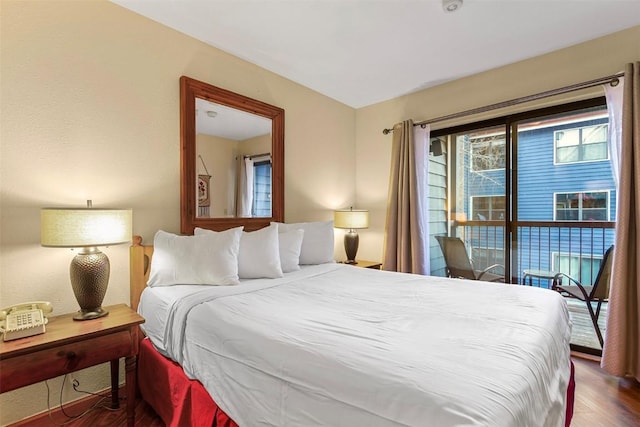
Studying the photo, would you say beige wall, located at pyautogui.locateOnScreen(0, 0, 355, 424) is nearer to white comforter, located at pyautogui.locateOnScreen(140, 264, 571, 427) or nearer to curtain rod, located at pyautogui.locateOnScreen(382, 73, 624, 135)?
white comforter, located at pyautogui.locateOnScreen(140, 264, 571, 427)

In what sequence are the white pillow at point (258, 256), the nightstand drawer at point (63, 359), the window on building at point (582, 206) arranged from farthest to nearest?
1. the window on building at point (582, 206)
2. the white pillow at point (258, 256)
3. the nightstand drawer at point (63, 359)

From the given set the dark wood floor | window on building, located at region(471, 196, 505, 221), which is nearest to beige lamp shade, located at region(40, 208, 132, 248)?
the dark wood floor

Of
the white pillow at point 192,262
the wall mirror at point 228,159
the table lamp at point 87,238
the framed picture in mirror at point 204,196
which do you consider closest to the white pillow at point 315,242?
the wall mirror at point 228,159

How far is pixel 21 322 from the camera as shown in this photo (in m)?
1.40

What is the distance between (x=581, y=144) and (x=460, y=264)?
1526 mm

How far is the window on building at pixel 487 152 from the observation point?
306cm

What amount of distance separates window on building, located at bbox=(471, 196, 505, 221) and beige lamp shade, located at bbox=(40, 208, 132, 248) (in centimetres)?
322

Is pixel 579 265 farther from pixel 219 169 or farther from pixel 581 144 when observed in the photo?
pixel 219 169

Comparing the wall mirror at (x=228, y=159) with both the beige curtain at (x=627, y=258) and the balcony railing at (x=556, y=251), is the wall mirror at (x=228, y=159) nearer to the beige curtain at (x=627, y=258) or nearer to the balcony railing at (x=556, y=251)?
the balcony railing at (x=556, y=251)

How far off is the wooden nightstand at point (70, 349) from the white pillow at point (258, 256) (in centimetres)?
71

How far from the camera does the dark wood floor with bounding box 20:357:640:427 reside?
5.74ft

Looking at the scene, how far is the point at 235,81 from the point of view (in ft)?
8.86

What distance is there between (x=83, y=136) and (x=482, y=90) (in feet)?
11.2

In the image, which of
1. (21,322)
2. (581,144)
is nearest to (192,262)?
(21,322)
